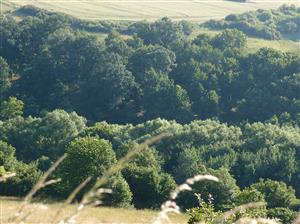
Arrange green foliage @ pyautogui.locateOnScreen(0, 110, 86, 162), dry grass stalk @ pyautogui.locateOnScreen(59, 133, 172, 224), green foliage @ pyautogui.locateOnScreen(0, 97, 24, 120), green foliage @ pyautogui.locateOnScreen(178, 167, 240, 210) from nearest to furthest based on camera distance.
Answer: dry grass stalk @ pyautogui.locateOnScreen(59, 133, 172, 224) → green foliage @ pyautogui.locateOnScreen(178, 167, 240, 210) → green foliage @ pyautogui.locateOnScreen(0, 110, 86, 162) → green foliage @ pyautogui.locateOnScreen(0, 97, 24, 120)

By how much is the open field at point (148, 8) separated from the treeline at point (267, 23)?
9.11 m

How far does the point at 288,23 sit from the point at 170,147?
200 ft

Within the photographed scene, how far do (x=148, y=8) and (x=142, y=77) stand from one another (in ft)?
165

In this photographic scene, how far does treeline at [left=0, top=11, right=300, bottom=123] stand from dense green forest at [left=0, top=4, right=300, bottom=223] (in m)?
0.16

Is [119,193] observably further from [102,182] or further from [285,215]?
[102,182]

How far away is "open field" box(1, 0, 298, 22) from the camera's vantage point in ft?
401

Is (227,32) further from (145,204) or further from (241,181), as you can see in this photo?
(145,204)

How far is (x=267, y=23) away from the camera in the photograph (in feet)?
372

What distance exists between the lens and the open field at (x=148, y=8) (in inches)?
4813

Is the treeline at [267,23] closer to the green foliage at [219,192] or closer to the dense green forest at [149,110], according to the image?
the dense green forest at [149,110]

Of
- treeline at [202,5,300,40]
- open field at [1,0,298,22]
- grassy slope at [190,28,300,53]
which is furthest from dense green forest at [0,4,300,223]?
treeline at [202,5,300,40]

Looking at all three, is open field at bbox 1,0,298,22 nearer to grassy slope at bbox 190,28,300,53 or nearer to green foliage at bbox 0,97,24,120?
grassy slope at bbox 190,28,300,53

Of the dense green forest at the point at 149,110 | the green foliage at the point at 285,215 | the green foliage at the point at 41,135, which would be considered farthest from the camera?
the green foliage at the point at 41,135

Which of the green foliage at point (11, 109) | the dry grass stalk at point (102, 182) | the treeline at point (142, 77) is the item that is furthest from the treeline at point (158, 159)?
the dry grass stalk at point (102, 182)
